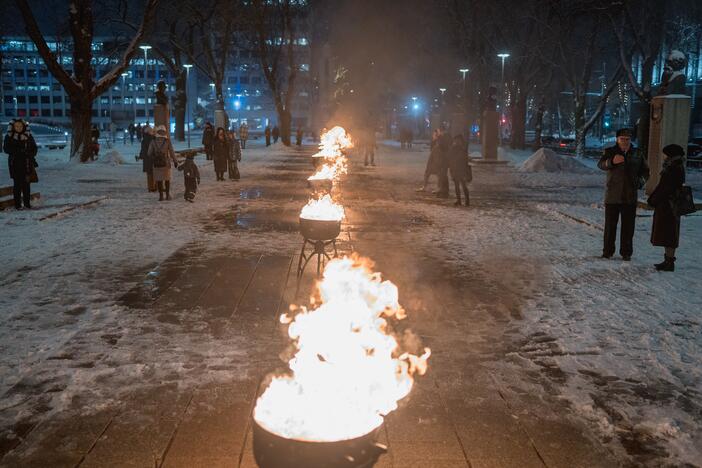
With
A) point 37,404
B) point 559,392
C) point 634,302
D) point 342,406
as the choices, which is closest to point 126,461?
point 37,404

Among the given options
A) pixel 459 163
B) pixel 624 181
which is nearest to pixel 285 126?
pixel 459 163

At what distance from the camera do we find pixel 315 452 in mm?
2748

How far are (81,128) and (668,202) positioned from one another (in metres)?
26.9

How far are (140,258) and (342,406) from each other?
751cm

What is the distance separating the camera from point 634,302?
7.61m

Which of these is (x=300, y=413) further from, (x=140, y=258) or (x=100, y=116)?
(x=100, y=116)

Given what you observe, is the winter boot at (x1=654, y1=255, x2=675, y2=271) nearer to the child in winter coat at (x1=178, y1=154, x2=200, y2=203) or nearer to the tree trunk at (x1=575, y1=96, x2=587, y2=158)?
the child in winter coat at (x1=178, y1=154, x2=200, y2=203)

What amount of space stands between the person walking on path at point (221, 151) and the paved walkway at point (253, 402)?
1486 centimetres

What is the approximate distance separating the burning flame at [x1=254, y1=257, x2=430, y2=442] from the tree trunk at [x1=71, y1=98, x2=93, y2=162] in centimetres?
2863

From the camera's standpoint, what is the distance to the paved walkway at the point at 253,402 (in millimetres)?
3938

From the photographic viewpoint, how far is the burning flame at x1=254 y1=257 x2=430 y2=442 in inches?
118

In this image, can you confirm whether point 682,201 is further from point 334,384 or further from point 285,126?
point 285,126

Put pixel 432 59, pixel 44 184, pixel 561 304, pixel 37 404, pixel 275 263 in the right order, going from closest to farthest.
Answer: pixel 37 404 → pixel 561 304 → pixel 275 263 → pixel 44 184 → pixel 432 59

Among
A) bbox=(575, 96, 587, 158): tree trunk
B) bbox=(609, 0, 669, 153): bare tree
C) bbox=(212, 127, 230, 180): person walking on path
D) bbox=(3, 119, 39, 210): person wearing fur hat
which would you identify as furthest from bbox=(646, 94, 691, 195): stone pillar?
bbox=(575, 96, 587, 158): tree trunk
